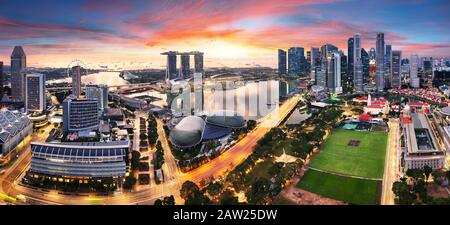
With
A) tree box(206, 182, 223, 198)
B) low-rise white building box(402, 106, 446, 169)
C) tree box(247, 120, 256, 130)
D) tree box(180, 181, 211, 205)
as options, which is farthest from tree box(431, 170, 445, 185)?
tree box(247, 120, 256, 130)

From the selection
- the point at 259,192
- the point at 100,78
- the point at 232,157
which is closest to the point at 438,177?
the point at 259,192

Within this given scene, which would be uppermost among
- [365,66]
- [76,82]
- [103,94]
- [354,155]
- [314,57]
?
[314,57]

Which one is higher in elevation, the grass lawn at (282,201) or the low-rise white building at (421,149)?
the low-rise white building at (421,149)

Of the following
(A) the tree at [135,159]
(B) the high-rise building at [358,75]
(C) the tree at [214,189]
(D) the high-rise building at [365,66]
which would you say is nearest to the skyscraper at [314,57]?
(B) the high-rise building at [358,75]

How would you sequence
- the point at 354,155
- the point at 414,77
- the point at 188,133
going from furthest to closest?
1. the point at 414,77
2. the point at 188,133
3. the point at 354,155

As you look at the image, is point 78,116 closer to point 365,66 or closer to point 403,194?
point 403,194

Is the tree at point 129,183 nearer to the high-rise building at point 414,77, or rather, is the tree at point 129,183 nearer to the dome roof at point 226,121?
the dome roof at point 226,121
